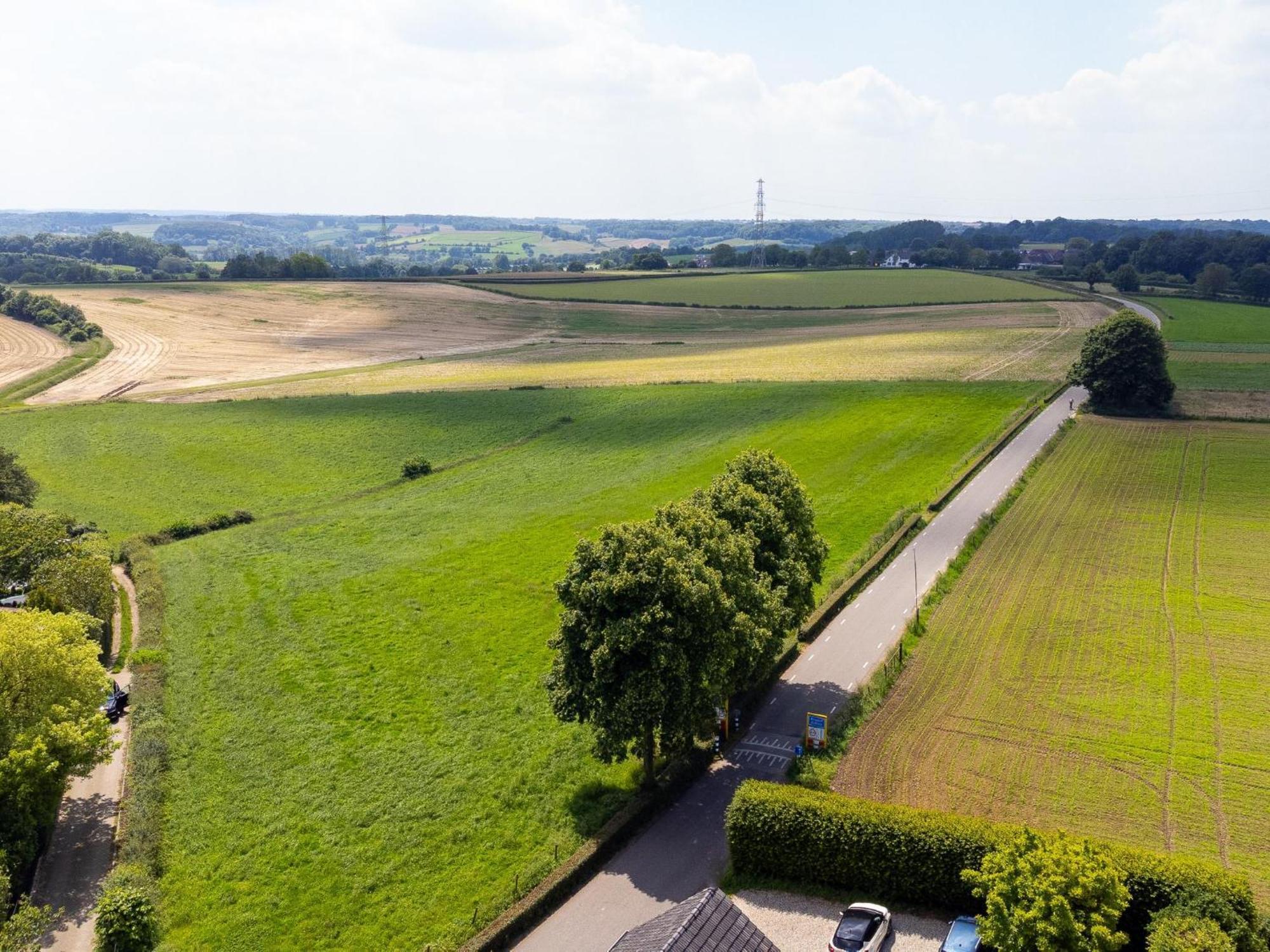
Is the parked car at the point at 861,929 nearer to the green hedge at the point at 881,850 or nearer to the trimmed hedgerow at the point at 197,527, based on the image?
the green hedge at the point at 881,850

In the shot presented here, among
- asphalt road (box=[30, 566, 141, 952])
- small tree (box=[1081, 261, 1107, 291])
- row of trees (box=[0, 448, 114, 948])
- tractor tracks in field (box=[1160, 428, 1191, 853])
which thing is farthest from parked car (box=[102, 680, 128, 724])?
small tree (box=[1081, 261, 1107, 291])

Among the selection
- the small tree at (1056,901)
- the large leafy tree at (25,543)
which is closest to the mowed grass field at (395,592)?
the large leafy tree at (25,543)

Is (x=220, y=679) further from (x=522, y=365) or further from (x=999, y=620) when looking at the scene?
(x=522, y=365)

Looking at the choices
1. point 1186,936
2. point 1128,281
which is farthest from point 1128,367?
point 1128,281

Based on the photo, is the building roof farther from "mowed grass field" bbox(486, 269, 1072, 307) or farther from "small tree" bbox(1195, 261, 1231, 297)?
"small tree" bbox(1195, 261, 1231, 297)

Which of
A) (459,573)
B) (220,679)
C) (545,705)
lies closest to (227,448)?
(459,573)

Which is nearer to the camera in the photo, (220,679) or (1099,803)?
(1099,803)
